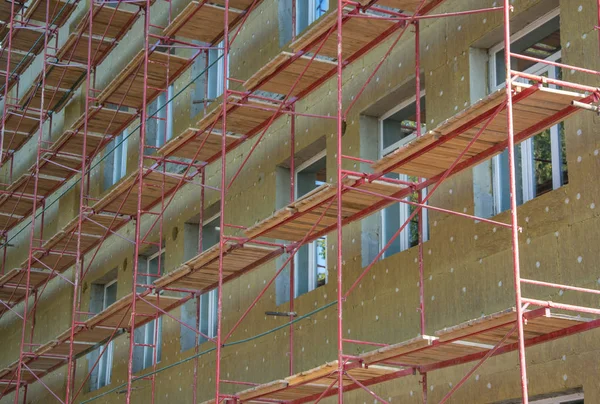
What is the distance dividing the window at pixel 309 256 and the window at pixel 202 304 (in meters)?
2.43

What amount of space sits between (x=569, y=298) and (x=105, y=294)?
15.2 metres

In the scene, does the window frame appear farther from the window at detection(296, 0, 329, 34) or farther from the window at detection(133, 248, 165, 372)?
the window at detection(133, 248, 165, 372)

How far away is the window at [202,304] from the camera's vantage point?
19.4 meters

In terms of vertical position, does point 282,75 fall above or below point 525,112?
above

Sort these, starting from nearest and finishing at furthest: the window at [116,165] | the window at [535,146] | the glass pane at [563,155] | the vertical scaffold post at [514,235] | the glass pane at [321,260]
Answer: the vertical scaffold post at [514,235] < the glass pane at [563,155] < the window at [535,146] < the glass pane at [321,260] < the window at [116,165]

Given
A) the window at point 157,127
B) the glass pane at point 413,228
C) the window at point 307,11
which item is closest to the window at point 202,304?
the window at point 157,127

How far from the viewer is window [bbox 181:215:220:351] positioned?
63.7ft

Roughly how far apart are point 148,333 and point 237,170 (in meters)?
5.23

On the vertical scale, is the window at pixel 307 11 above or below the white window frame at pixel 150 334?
above

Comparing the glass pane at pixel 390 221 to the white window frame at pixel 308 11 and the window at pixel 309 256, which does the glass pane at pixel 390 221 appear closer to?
the window at pixel 309 256

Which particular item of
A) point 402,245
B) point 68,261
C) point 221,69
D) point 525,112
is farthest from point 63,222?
point 525,112

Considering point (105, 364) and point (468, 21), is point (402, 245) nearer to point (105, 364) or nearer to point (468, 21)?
point (468, 21)

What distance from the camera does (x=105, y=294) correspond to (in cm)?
2450

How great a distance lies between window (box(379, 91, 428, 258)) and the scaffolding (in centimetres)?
33
